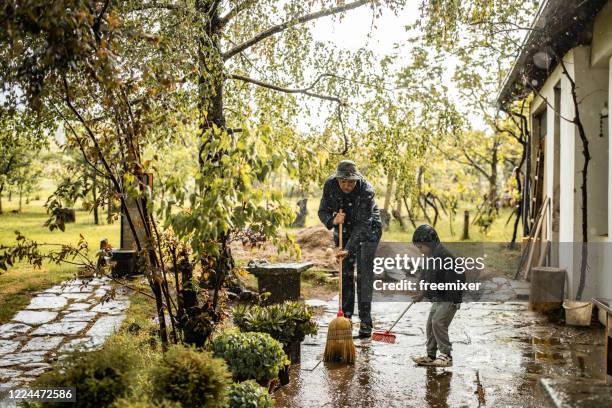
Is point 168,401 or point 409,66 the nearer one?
point 168,401

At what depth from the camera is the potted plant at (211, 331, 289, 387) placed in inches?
184

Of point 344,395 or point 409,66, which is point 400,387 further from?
point 409,66

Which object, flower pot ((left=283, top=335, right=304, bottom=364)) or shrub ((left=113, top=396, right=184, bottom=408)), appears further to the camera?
flower pot ((left=283, top=335, right=304, bottom=364))

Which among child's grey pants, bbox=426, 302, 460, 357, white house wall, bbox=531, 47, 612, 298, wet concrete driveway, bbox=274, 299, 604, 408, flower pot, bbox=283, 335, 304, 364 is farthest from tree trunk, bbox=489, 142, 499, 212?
flower pot, bbox=283, 335, 304, 364

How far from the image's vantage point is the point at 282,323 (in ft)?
18.5

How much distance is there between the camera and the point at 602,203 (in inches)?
343

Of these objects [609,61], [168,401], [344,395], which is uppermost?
[609,61]

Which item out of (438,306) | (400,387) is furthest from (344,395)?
(438,306)

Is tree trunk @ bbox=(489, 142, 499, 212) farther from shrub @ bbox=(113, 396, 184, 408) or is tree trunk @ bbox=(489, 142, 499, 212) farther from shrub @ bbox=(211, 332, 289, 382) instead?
shrub @ bbox=(113, 396, 184, 408)

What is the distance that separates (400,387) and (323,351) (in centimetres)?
130

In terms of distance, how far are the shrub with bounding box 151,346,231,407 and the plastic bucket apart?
5.62 m

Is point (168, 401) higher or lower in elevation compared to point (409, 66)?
lower

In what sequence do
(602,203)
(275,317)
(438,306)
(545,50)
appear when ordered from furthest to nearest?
(545,50) < (602,203) < (438,306) < (275,317)

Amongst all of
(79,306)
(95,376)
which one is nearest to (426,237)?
(95,376)
